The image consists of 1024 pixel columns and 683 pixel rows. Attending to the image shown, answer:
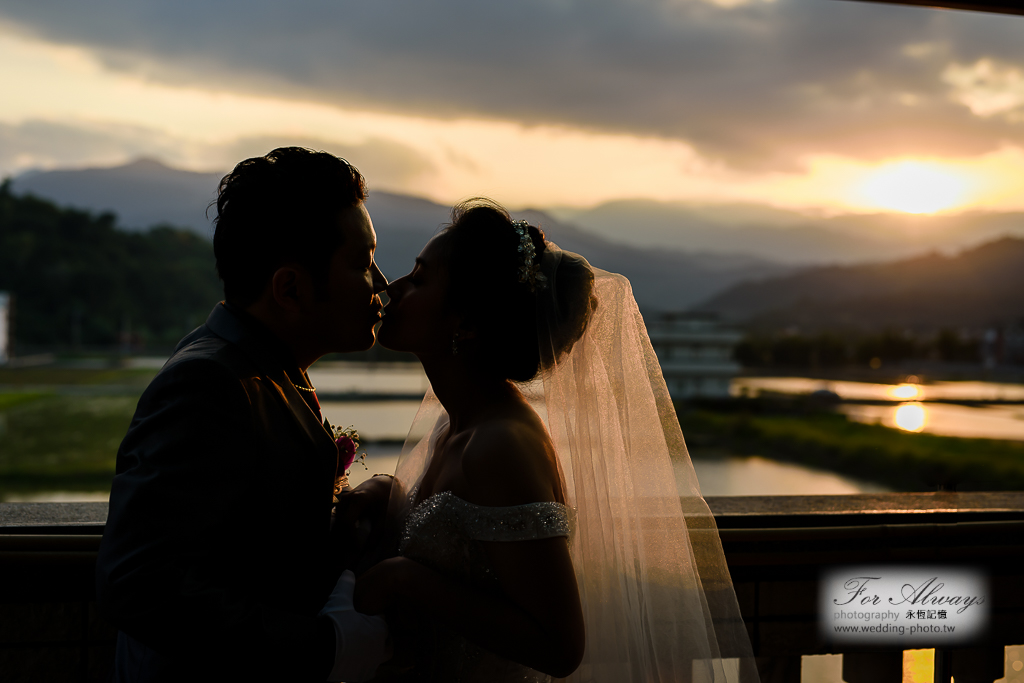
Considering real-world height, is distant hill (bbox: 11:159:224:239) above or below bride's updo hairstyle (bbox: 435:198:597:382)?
above

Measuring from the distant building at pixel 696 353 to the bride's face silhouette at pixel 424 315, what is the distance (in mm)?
24478

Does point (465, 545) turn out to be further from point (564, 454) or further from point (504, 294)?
point (504, 294)

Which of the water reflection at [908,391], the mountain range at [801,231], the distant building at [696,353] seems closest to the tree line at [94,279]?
the mountain range at [801,231]

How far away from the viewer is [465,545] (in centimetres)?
116

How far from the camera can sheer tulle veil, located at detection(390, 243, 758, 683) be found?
130 cm

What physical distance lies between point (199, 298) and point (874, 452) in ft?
99.3

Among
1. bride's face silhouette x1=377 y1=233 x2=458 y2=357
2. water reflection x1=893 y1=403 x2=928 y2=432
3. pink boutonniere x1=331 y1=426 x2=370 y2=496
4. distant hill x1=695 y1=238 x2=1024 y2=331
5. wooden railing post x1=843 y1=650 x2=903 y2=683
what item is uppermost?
distant hill x1=695 y1=238 x2=1024 y2=331

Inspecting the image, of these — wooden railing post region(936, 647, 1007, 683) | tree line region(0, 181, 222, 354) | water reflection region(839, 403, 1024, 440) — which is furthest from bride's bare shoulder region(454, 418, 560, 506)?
water reflection region(839, 403, 1024, 440)

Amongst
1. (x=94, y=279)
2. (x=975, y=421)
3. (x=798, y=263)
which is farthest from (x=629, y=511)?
(x=798, y=263)

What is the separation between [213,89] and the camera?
1211cm

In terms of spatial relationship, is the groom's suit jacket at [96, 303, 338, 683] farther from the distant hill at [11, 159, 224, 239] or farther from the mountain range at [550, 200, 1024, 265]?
the mountain range at [550, 200, 1024, 265]

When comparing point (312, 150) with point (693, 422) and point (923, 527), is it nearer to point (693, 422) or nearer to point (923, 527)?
point (923, 527)

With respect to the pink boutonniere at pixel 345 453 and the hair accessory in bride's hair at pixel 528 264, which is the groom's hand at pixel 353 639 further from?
the hair accessory in bride's hair at pixel 528 264

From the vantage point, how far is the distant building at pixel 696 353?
2692cm
